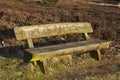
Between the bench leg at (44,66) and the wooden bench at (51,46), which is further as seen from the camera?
the bench leg at (44,66)

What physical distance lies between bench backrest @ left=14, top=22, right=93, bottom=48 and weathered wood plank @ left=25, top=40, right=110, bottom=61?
0.45m

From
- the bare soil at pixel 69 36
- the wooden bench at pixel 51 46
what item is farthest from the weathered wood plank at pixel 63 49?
the bare soil at pixel 69 36

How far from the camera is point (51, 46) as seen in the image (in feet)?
22.2

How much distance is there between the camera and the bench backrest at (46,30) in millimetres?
6680

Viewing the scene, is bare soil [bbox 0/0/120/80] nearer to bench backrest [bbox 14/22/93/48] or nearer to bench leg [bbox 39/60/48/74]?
bench leg [bbox 39/60/48/74]

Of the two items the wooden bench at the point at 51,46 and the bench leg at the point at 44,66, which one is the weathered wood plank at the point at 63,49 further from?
the bench leg at the point at 44,66

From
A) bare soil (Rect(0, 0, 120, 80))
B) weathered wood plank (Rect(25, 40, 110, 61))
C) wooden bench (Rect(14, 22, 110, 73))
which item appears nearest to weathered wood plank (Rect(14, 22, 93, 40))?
wooden bench (Rect(14, 22, 110, 73))

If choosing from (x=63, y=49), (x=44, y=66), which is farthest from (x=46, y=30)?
(x=44, y=66)

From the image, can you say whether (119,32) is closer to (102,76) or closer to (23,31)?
(102,76)

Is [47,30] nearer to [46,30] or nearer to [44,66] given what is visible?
[46,30]

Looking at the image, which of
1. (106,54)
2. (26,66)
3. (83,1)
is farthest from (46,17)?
(83,1)

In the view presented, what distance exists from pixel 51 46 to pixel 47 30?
21.3 inches

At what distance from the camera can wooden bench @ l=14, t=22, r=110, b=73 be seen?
6250mm

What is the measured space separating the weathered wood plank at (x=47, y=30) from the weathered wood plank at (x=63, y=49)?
1.53 ft
